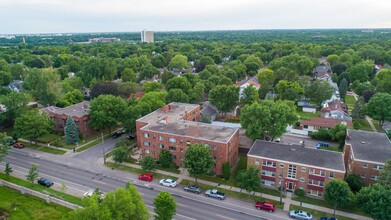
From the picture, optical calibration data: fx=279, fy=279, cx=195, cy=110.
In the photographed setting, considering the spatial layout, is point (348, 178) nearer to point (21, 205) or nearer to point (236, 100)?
point (236, 100)

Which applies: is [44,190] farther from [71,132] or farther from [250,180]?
[250,180]

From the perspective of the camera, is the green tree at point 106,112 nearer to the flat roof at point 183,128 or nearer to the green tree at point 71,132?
the green tree at point 71,132

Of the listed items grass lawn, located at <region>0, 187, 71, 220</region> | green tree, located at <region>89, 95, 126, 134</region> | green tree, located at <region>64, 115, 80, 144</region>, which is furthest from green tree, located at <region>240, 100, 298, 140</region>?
green tree, located at <region>64, 115, 80, 144</region>

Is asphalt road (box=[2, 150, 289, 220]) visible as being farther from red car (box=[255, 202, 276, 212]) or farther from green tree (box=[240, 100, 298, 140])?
green tree (box=[240, 100, 298, 140])

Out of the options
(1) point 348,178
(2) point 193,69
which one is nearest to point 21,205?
(1) point 348,178

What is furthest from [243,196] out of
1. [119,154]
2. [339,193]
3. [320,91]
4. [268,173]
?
[320,91]

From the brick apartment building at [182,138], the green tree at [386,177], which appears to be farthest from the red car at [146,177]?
the green tree at [386,177]
